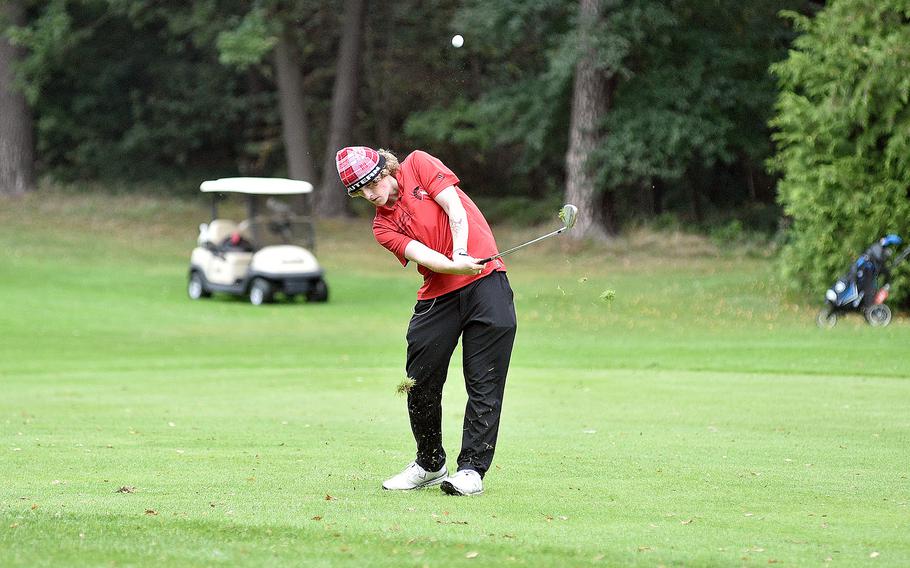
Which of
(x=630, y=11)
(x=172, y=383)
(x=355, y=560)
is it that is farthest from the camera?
(x=630, y=11)

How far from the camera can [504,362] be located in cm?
632

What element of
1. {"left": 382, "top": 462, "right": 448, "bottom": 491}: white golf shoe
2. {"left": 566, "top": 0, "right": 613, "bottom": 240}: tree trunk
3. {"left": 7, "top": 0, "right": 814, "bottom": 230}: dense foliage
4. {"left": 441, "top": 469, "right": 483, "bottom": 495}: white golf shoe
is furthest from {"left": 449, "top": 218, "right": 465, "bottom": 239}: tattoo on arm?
{"left": 566, "top": 0, "right": 613, "bottom": 240}: tree trunk

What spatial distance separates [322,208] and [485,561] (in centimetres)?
3232

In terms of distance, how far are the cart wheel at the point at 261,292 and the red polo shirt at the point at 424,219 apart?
56.3 ft

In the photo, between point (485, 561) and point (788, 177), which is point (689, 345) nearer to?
point (788, 177)

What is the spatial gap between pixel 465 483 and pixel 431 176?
1491 mm

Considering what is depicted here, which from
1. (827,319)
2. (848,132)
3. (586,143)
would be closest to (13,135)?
(586,143)

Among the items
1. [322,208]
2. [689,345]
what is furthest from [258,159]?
[689,345]

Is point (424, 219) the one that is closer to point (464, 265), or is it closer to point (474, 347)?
point (464, 265)

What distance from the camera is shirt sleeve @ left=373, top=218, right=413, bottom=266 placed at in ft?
20.2

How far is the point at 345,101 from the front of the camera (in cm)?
3694

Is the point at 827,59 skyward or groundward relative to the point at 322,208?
skyward

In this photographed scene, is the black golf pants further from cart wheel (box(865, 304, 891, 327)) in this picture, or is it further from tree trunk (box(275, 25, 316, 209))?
tree trunk (box(275, 25, 316, 209))

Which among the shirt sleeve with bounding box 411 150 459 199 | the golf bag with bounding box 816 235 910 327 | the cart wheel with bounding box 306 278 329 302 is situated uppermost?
A: the shirt sleeve with bounding box 411 150 459 199
